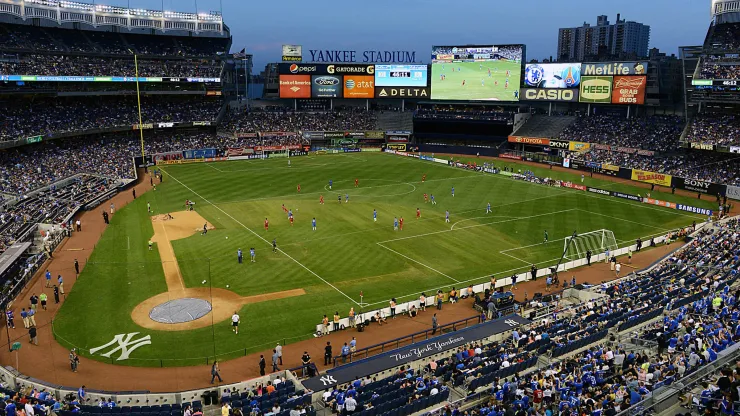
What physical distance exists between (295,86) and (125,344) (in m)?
78.3

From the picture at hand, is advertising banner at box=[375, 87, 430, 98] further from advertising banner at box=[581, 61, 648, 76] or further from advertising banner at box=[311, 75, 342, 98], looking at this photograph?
advertising banner at box=[581, 61, 648, 76]

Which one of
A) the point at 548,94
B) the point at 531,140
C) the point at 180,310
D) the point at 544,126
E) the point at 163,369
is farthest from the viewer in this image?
the point at 544,126

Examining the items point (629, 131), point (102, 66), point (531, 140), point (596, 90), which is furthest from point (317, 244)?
point (596, 90)

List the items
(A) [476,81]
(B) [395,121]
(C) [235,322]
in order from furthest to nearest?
(B) [395,121], (A) [476,81], (C) [235,322]

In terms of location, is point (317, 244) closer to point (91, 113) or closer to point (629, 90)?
point (91, 113)

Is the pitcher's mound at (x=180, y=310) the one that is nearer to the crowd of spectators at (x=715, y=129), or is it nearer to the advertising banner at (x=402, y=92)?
the crowd of spectators at (x=715, y=129)

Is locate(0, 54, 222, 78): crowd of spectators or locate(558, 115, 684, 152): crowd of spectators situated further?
locate(558, 115, 684, 152): crowd of spectators

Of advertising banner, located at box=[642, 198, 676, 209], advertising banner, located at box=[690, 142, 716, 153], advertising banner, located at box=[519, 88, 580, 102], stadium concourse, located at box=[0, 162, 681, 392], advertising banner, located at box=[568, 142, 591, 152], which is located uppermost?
advertising banner, located at box=[519, 88, 580, 102]

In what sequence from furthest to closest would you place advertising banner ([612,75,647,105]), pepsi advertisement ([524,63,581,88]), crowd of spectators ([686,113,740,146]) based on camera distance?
pepsi advertisement ([524,63,581,88]) → advertising banner ([612,75,647,105]) → crowd of spectators ([686,113,740,146])

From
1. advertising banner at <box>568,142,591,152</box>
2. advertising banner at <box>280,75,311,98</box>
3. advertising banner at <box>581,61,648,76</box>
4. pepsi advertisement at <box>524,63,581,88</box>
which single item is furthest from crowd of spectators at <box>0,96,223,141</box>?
advertising banner at <box>581,61,648,76</box>

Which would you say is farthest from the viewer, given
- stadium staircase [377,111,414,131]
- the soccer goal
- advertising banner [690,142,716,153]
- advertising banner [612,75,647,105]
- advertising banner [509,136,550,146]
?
stadium staircase [377,111,414,131]

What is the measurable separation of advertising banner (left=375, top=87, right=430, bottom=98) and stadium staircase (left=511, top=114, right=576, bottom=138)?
17.3 m

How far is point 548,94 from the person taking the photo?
299ft

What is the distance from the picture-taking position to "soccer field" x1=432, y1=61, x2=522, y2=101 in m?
93.0
